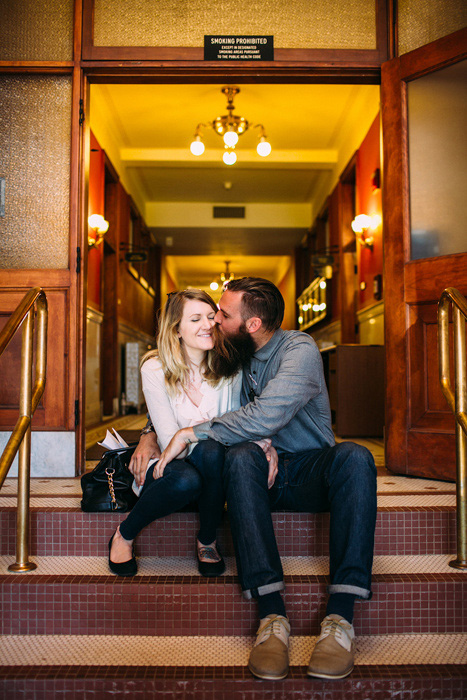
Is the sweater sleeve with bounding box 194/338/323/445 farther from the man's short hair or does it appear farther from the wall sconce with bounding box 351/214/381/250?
the wall sconce with bounding box 351/214/381/250

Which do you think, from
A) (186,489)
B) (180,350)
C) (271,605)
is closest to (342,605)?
(271,605)

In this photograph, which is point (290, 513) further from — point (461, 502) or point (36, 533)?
point (36, 533)

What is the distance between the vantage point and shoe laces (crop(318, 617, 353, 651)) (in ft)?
5.16

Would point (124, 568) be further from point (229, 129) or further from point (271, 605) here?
point (229, 129)

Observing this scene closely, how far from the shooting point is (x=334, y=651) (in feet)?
5.07

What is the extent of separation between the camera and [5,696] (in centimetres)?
156

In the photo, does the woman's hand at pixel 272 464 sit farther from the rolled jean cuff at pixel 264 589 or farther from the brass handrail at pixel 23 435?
the brass handrail at pixel 23 435

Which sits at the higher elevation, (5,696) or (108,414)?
(108,414)

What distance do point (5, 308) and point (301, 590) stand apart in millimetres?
2133

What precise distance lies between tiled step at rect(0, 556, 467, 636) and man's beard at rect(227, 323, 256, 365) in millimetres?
823

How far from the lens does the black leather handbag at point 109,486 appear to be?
2129mm

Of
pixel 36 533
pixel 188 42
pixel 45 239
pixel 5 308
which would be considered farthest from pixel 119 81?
pixel 36 533

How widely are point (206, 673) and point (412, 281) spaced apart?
216 centimetres

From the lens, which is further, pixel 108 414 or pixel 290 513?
pixel 108 414
